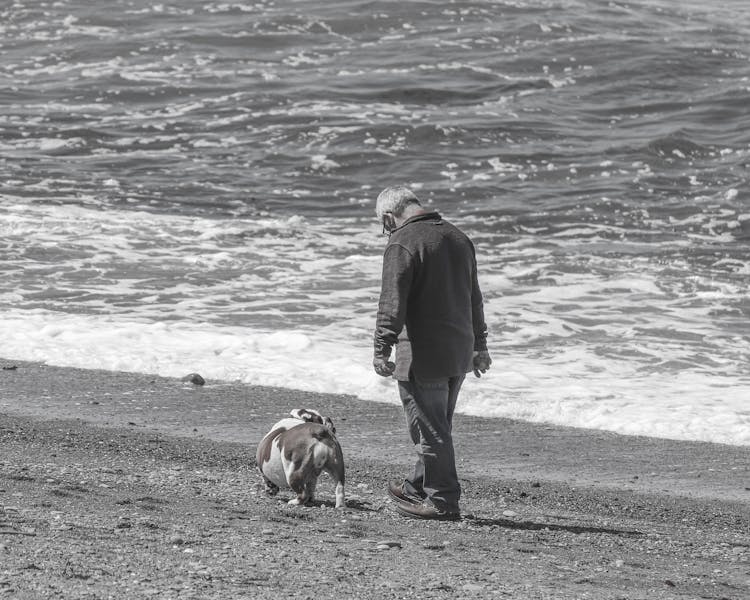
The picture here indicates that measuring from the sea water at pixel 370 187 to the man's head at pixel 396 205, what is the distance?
2.97m

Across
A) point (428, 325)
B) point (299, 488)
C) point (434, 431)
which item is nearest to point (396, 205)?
point (428, 325)

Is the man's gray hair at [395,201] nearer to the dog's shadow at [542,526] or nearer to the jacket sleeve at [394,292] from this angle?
the jacket sleeve at [394,292]

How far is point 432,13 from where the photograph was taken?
29703 millimetres

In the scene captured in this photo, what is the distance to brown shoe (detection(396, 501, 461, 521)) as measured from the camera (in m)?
5.93

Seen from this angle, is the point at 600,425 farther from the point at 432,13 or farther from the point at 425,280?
the point at 432,13

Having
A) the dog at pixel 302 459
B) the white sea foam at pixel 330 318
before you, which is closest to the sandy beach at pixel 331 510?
the dog at pixel 302 459

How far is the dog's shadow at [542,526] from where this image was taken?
5.85m

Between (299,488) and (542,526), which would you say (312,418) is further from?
(542,526)

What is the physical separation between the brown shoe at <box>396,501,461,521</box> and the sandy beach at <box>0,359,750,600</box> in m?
0.06

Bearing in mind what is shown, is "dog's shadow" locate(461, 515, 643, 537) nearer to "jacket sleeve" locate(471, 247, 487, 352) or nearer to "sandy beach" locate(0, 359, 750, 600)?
"sandy beach" locate(0, 359, 750, 600)

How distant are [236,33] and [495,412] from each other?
71.5 feet

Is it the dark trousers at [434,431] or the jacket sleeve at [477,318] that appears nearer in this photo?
the dark trousers at [434,431]

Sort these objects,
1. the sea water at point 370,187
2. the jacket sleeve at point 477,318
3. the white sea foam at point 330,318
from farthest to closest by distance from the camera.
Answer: the sea water at point 370,187
the white sea foam at point 330,318
the jacket sleeve at point 477,318

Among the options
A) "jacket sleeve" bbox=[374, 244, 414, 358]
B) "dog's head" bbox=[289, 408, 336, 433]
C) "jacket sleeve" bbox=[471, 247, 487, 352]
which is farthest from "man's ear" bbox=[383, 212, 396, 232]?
"dog's head" bbox=[289, 408, 336, 433]
